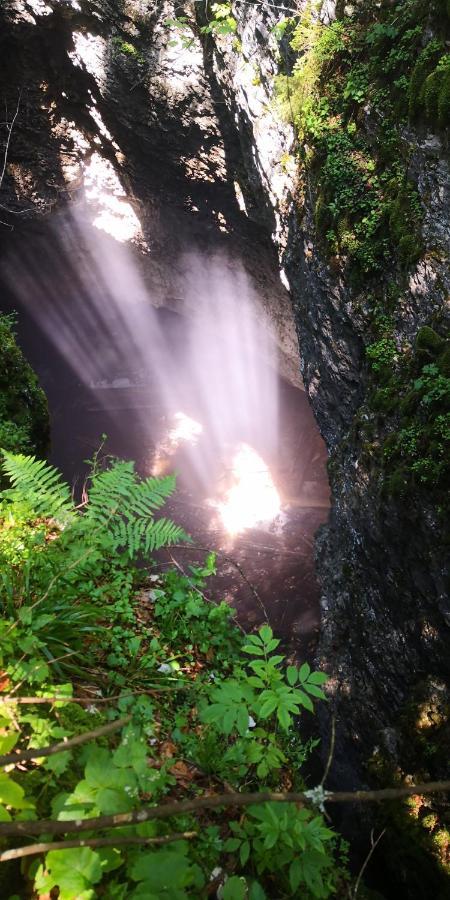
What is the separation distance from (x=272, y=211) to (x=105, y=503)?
6.77 m

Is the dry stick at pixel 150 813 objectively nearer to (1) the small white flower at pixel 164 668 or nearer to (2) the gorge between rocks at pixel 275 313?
(2) the gorge between rocks at pixel 275 313

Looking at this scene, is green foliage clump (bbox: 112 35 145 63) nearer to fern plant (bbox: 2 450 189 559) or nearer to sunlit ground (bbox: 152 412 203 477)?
fern plant (bbox: 2 450 189 559)

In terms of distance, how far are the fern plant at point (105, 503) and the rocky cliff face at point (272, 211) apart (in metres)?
2.74

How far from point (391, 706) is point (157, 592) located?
347 cm

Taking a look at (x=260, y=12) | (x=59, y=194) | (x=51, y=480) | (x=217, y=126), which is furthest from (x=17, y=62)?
(x=51, y=480)

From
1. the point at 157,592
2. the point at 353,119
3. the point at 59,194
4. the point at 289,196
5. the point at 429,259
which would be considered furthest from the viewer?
the point at 59,194

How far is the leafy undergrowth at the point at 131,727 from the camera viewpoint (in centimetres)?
125

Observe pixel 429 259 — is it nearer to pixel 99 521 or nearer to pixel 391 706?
pixel 99 521

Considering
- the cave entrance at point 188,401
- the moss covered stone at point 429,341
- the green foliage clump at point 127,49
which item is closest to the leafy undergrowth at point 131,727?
the moss covered stone at point 429,341

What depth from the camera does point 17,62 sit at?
8.45 m

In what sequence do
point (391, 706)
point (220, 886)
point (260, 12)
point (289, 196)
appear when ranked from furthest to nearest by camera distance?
point (289, 196)
point (260, 12)
point (391, 706)
point (220, 886)

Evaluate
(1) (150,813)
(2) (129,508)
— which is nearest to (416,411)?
(2) (129,508)

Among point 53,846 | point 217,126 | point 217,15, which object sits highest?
point 217,15

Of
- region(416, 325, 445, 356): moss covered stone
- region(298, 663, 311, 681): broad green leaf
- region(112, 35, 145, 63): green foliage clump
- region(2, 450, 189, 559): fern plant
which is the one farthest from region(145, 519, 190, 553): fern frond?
region(112, 35, 145, 63): green foliage clump
